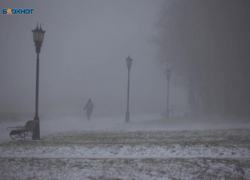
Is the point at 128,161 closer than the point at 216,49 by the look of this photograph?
Yes

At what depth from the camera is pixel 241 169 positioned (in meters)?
7.02

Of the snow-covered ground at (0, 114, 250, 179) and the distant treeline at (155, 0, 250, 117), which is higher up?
the distant treeline at (155, 0, 250, 117)

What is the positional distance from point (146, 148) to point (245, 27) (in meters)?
24.2

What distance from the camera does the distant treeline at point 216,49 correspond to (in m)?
27.8

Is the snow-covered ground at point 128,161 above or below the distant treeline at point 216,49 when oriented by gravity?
below

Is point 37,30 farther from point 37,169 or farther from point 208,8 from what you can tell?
point 208,8

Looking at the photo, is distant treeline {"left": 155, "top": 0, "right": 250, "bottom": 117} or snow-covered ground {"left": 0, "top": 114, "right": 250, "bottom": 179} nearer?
snow-covered ground {"left": 0, "top": 114, "right": 250, "bottom": 179}

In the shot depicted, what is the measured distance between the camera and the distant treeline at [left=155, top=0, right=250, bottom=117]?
27.8 metres

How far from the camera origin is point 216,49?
28953 millimetres

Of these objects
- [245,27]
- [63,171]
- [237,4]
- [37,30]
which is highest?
[237,4]

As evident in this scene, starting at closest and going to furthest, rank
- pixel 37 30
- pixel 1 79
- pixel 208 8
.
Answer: pixel 37 30, pixel 208 8, pixel 1 79

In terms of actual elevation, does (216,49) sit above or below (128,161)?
above

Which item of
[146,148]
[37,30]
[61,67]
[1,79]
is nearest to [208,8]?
[37,30]

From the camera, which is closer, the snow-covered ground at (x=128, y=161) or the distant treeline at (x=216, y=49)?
the snow-covered ground at (x=128, y=161)
